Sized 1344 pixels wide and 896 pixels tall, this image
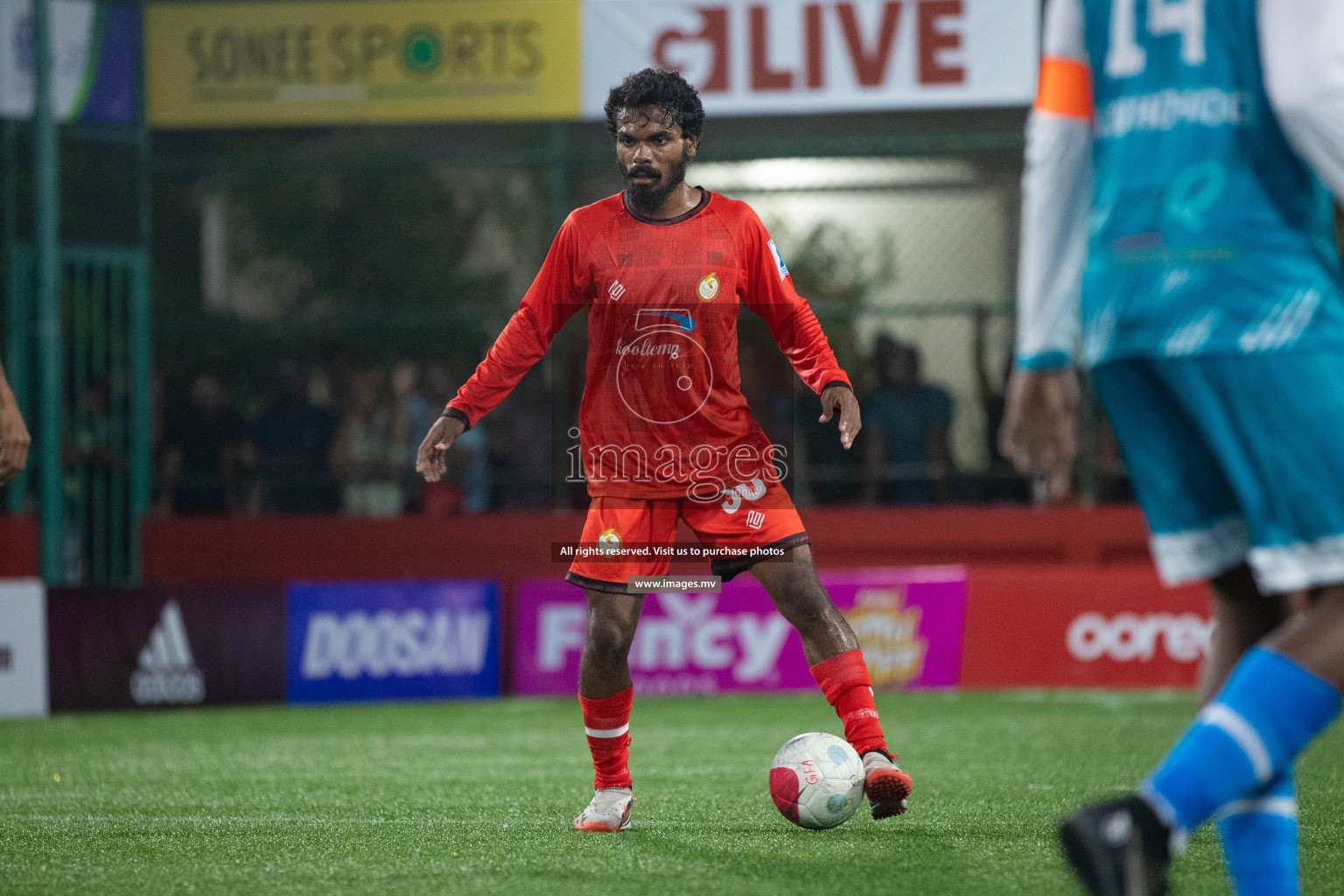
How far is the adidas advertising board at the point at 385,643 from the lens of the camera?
33.4 ft

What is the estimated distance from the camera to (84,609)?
9.85 meters

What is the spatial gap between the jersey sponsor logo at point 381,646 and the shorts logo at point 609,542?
18.9 feet

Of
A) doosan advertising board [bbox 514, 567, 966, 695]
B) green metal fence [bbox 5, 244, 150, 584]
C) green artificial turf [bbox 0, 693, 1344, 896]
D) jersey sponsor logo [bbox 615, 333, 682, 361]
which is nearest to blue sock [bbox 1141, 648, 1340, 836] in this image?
green artificial turf [bbox 0, 693, 1344, 896]

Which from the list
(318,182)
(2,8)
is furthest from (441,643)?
(318,182)

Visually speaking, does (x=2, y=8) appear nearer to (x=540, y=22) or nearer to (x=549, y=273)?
(x=540, y=22)

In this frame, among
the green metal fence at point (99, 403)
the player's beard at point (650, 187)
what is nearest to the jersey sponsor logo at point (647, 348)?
the player's beard at point (650, 187)

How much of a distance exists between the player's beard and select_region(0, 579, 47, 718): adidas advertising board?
6344 mm

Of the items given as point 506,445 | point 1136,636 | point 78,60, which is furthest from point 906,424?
point 78,60

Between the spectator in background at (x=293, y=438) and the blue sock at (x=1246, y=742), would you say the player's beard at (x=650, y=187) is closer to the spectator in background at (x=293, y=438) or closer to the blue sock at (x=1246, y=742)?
the blue sock at (x=1246, y=742)

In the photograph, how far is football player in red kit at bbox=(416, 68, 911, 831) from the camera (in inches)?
187

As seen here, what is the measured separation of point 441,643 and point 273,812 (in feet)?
16.7

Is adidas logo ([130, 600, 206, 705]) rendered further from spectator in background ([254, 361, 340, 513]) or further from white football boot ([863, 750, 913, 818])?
white football boot ([863, 750, 913, 818])

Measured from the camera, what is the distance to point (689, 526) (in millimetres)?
4766

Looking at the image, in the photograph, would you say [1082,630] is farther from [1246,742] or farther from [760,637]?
[1246,742]
